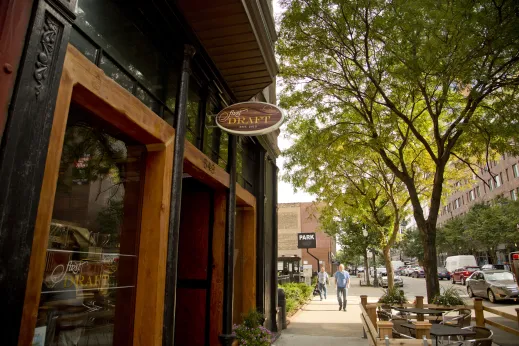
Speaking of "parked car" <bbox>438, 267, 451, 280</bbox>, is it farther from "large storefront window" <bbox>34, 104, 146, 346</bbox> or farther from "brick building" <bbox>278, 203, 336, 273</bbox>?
"large storefront window" <bbox>34, 104, 146, 346</bbox>

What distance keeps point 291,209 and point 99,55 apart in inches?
2237

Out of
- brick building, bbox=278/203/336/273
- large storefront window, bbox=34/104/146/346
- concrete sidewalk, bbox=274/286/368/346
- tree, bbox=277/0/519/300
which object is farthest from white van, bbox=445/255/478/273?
large storefront window, bbox=34/104/146/346

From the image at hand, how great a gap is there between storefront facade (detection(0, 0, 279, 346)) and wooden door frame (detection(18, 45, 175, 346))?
1cm

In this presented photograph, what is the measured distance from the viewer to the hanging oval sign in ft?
16.7

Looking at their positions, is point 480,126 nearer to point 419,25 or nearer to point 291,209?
point 419,25

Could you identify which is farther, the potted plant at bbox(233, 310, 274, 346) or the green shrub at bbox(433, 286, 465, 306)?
the green shrub at bbox(433, 286, 465, 306)

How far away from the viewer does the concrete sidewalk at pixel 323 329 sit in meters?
8.72

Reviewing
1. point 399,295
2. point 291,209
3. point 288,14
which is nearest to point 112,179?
point 288,14

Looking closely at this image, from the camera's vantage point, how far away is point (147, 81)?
420cm

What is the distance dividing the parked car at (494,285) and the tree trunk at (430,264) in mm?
8940

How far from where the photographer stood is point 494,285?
55.3 feet

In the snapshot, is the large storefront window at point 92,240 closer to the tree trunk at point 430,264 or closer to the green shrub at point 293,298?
the tree trunk at point 430,264

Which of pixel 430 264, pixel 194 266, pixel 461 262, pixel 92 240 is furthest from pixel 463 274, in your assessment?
pixel 92 240

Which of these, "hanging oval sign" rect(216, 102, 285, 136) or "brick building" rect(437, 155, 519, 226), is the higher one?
"brick building" rect(437, 155, 519, 226)
